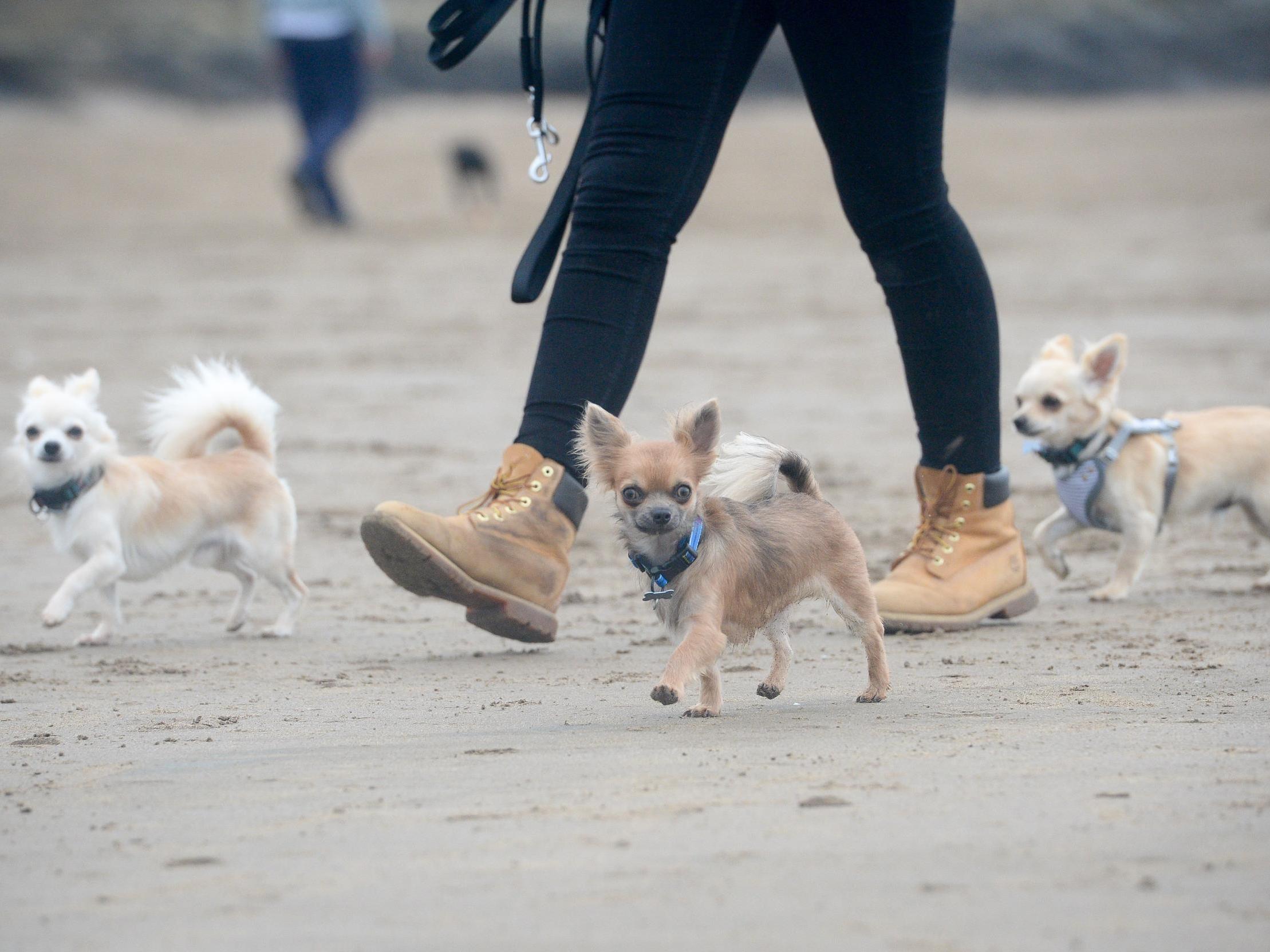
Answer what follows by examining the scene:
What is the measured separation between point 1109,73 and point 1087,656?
54.8 metres

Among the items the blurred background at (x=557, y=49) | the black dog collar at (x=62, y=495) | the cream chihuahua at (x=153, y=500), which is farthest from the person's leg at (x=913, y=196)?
the blurred background at (x=557, y=49)

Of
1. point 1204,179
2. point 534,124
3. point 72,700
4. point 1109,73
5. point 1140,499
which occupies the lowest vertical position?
point 72,700

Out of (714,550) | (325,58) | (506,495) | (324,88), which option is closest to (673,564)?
(714,550)

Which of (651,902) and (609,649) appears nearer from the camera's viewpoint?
(651,902)

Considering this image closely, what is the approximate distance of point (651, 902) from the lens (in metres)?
2.25

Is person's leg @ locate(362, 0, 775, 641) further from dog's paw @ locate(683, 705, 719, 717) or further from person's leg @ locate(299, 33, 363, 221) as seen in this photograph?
person's leg @ locate(299, 33, 363, 221)

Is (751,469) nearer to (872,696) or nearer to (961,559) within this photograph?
(872,696)

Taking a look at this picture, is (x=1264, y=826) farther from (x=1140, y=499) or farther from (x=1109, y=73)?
(x=1109, y=73)

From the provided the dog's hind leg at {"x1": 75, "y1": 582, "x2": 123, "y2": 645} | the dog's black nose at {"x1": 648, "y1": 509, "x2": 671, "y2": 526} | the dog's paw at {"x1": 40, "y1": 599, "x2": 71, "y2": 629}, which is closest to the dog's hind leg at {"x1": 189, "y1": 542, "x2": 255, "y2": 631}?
the dog's hind leg at {"x1": 75, "y1": 582, "x2": 123, "y2": 645}

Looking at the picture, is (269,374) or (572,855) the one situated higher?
(269,374)

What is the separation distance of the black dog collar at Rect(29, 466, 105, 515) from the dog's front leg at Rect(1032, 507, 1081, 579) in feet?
9.65

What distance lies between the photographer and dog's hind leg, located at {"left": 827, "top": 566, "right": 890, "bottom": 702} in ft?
11.9

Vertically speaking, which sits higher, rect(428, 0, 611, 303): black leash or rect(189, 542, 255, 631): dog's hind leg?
rect(428, 0, 611, 303): black leash

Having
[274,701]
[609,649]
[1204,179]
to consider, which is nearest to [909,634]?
[609,649]
